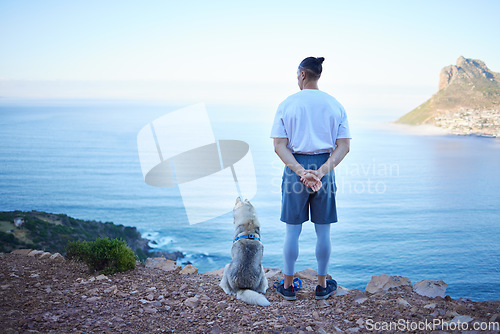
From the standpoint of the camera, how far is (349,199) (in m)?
39.4

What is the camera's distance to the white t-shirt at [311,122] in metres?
3.01

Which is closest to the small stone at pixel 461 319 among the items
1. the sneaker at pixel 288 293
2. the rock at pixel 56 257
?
the sneaker at pixel 288 293

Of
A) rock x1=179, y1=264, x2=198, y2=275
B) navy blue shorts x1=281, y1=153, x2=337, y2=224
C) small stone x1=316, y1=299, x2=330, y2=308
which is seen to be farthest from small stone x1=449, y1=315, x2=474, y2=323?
rock x1=179, y1=264, x2=198, y2=275

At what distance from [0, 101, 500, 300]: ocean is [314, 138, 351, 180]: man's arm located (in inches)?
236

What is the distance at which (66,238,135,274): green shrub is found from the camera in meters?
4.32

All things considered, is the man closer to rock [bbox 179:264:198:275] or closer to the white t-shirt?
the white t-shirt

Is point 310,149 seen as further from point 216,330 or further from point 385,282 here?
point 385,282

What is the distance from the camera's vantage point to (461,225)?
26.4 m

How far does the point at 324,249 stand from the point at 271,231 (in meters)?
36.5

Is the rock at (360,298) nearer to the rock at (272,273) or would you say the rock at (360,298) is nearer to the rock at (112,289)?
Result: the rock at (272,273)

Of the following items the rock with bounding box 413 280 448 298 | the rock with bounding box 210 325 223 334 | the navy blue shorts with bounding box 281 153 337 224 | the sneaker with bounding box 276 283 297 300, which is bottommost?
the rock with bounding box 413 280 448 298

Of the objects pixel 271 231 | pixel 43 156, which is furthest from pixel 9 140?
pixel 271 231

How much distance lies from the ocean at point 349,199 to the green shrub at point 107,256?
4.71 meters

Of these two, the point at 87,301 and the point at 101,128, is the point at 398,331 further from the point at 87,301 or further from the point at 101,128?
the point at 101,128
